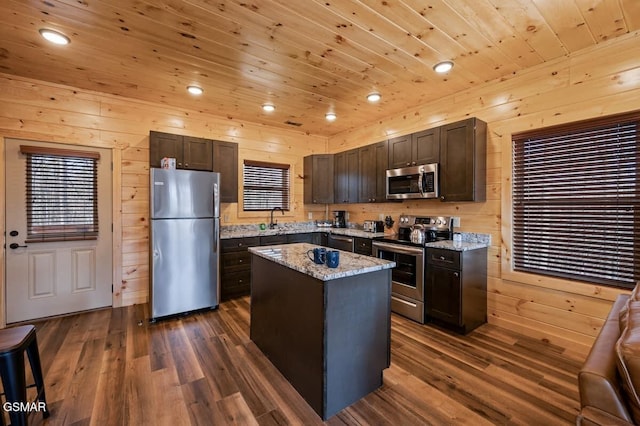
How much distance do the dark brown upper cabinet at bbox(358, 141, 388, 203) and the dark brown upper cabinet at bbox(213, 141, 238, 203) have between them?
→ 1.96 metres

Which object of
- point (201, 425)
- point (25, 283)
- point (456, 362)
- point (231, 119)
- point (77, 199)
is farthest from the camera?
point (231, 119)

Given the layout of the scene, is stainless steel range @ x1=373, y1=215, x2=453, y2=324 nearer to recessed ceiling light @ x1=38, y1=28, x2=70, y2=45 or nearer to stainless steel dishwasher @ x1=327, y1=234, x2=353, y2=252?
stainless steel dishwasher @ x1=327, y1=234, x2=353, y2=252

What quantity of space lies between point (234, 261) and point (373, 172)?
8.01 ft

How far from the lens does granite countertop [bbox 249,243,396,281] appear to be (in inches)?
72.2

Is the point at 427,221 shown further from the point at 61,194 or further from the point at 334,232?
the point at 61,194

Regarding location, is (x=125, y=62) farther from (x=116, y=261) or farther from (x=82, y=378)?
(x=82, y=378)

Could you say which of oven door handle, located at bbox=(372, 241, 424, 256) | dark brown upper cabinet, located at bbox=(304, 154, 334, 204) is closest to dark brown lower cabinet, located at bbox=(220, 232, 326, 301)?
dark brown upper cabinet, located at bbox=(304, 154, 334, 204)

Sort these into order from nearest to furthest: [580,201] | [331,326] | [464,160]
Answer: [331,326], [580,201], [464,160]

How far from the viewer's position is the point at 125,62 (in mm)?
2848

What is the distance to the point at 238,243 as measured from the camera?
163 inches

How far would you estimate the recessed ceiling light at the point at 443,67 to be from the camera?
287 centimetres

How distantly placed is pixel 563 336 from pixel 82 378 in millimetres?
4215

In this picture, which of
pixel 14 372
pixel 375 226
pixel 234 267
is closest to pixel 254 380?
pixel 14 372

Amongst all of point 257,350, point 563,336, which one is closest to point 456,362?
point 563,336
